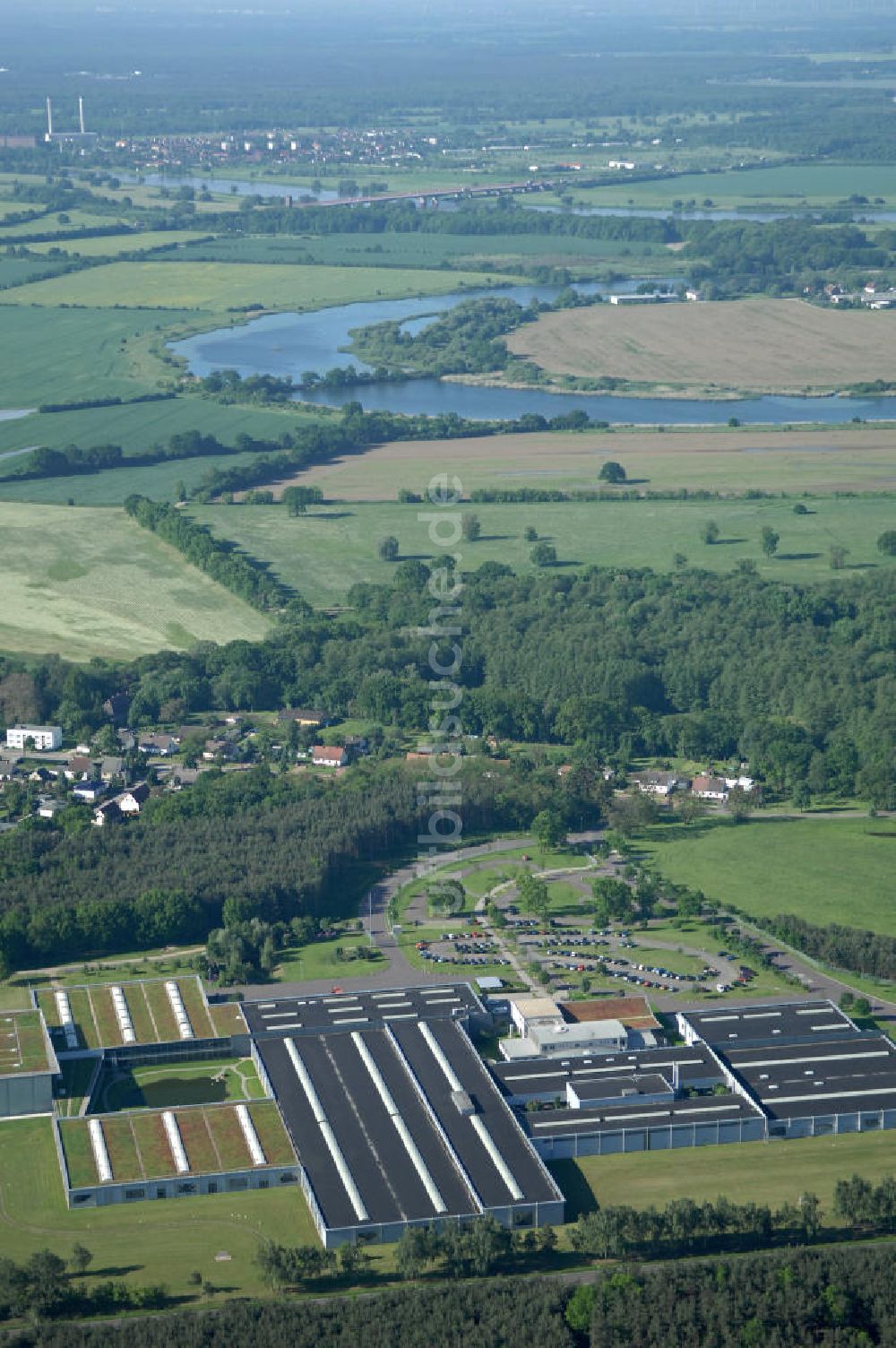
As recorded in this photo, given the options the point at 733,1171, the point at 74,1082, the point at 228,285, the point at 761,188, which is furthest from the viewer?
the point at 761,188

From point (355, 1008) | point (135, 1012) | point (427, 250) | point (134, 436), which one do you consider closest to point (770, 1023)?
point (355, 1008)

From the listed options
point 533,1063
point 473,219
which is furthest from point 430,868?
point 473,219

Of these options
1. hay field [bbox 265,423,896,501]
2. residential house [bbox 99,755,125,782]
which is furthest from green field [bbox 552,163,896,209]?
residential house [bbox 99,755,125,782]

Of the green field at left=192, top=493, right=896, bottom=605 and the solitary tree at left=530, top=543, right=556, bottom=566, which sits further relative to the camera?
the green field at left=192, top=493, right=896, bottom=605

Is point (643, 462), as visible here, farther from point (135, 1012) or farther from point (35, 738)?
point (135, 1012)

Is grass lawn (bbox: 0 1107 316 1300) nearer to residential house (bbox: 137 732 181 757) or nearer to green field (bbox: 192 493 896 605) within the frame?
residential house (bbox: 137 732 181 757)

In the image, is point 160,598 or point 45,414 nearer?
point 160,598

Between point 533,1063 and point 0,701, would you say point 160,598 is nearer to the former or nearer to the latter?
point 0,701
